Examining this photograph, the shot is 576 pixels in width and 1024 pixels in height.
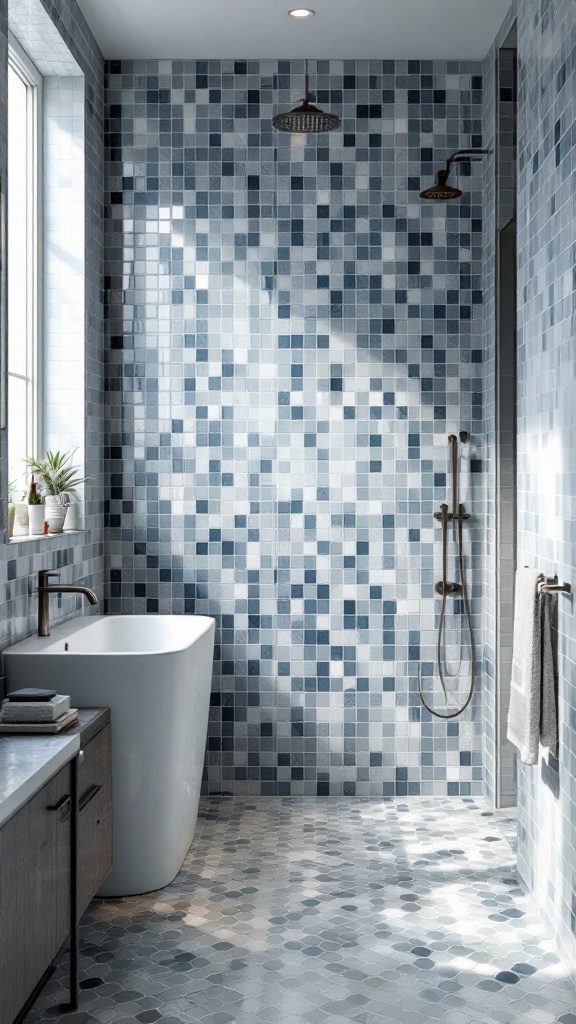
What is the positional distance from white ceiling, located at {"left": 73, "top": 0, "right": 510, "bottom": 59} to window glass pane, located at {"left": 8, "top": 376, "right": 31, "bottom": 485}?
1533 millimetres

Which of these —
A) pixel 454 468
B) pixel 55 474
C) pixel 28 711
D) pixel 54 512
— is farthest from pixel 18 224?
pixel 28 711

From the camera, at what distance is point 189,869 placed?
11.9ft

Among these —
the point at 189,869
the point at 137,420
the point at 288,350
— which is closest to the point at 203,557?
the point at 137,420

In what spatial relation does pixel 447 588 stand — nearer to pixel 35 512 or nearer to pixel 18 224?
pixel 35 512

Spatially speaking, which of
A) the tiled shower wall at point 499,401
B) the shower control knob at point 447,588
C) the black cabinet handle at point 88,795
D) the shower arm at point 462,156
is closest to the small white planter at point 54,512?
the black cabinet handle at point 88,795

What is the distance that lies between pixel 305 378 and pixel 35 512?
1405mm

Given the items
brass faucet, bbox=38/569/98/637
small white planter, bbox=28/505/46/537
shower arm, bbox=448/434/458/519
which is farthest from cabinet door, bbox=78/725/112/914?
shower arm, bbox=448/434/458/519

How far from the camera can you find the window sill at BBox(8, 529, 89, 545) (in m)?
3.39

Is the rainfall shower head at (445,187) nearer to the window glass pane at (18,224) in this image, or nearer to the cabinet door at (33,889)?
the window glass pane at (18,224)

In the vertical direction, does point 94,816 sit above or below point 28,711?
below

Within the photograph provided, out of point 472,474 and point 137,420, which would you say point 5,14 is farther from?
point 472,474

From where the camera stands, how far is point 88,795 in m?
2.82

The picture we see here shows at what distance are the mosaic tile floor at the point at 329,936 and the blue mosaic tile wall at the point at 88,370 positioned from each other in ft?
3.41

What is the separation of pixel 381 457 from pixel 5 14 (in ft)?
7.59
